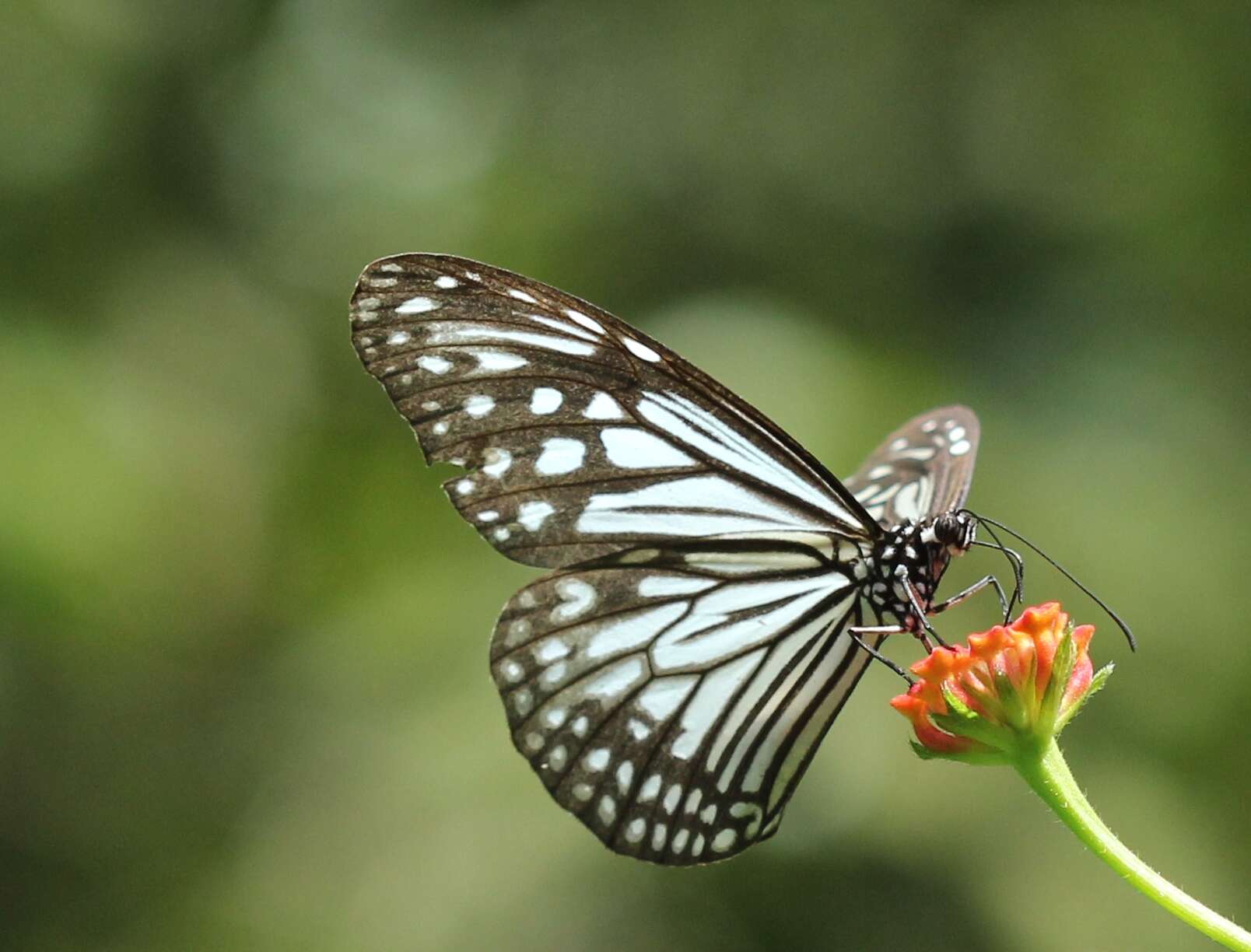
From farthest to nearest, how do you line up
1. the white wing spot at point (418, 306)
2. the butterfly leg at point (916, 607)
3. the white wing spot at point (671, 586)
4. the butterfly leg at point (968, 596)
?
the white wing spot at point (671, 586), the white wing spot at point (418, 306), the butterfly leg at point (916, 607), the butterfly leg at point (968, 596)

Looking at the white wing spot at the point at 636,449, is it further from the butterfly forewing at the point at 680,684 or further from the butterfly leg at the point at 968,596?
the butterfly leg at the point at 968,596

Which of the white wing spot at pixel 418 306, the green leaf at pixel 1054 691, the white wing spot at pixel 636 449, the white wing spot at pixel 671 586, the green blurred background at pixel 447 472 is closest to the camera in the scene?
the green leaf at pixel 1054 691

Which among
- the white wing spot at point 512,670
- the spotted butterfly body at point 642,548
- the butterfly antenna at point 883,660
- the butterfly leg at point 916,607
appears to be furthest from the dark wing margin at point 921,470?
the white wing spot at point 512,670

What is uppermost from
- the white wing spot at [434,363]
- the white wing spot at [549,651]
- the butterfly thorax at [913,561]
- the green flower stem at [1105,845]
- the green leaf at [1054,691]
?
the white wing spot at [434,363]

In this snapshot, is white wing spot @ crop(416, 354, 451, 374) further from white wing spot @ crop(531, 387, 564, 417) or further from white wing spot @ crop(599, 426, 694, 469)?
white wing spot @ crop(599, 426, 694, 469)

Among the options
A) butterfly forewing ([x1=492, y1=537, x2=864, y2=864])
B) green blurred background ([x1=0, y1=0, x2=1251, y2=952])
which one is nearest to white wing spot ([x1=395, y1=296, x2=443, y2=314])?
butterfly forewing ([x1=492, y1=537, x2=864, y2=864])

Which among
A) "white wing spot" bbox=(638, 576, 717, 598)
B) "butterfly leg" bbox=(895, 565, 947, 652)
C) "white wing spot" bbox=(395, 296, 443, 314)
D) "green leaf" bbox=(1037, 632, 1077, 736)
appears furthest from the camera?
"white wing spot" bbox=(638, 576, 717, 598)
